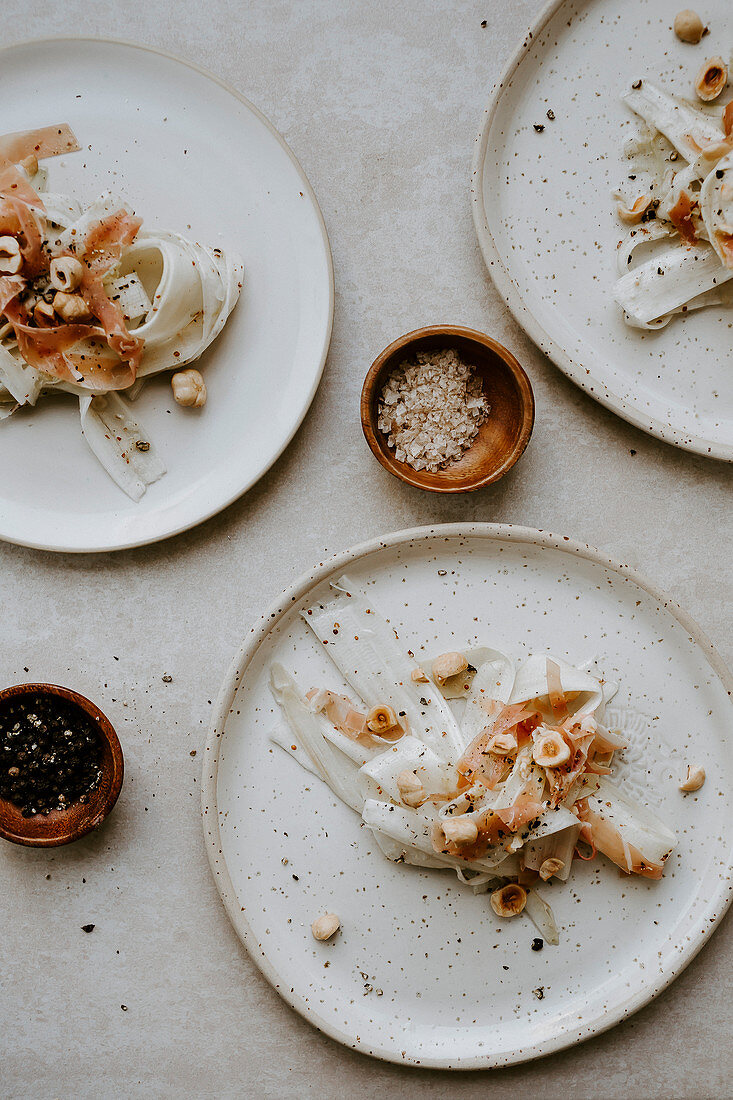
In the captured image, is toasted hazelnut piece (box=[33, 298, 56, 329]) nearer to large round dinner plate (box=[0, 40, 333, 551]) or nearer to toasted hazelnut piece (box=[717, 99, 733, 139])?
large round dinner plate (box=[0, 40, 333, 551])

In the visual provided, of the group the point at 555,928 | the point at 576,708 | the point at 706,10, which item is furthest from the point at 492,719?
the point at 706,10

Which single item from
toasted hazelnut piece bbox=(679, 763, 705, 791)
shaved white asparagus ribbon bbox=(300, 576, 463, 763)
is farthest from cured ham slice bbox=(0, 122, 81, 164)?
toasted hazelnut piece bbox=(679, 763, 705, 791)

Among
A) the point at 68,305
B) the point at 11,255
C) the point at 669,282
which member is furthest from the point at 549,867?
the point at 11,255

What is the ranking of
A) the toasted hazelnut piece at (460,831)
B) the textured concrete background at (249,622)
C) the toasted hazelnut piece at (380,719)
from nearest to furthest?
the toasted hazelnut piece at (460,831) → the toasted hazelnut piece at (380,719) → the textured concrete background at (249,622)

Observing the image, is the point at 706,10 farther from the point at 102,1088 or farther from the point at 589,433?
the point at 102,1088

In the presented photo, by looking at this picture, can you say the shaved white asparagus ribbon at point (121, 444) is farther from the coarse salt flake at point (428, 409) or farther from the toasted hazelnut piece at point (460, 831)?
the toasted hazelnut piece at point (460, 831)

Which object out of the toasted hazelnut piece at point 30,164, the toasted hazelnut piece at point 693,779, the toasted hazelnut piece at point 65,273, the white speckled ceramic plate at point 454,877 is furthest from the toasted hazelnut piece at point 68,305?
the toasted hazelnut piece at point 693,779

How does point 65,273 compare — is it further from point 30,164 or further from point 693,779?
point 693,779
